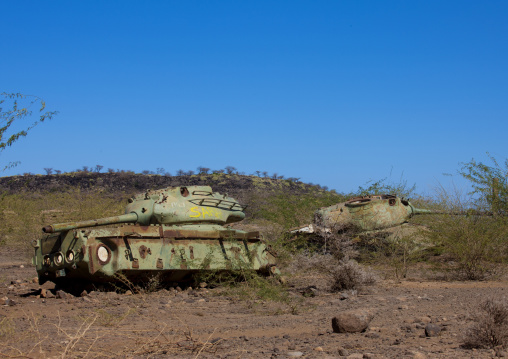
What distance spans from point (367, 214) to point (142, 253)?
7.17m

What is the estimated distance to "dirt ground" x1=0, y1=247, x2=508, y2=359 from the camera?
5.94 metres

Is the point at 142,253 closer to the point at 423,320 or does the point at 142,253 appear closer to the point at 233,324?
the point at 233,324

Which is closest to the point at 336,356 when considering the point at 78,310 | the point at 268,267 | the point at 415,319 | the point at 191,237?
the point at 415,319

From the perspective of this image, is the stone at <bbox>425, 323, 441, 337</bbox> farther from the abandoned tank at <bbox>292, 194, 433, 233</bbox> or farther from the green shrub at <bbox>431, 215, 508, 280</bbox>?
the abandoned tank at <bbox>292, 194, 433, 233</bbox>

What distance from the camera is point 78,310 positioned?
987 cm

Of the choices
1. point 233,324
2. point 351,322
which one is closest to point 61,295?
point 233,324

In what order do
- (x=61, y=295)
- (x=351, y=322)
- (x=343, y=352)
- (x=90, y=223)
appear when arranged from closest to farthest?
(x=343, y=352) → (x=351, y=322) → (x=61, y=295) → (x=90, y=223)

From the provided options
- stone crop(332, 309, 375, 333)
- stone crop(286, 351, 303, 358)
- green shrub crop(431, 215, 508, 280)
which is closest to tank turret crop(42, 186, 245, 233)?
green shrub crop(431, 215, 508, 280)

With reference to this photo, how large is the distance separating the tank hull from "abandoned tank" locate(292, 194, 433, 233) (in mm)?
3365

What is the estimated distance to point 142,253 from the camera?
11812mm

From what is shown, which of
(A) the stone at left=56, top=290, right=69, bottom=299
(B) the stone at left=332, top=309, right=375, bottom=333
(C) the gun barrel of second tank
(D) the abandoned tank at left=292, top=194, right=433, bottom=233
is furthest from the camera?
(D) the abandoned tank at left=292, top=194, right=433, bottom=233

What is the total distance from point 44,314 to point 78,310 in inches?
21.7

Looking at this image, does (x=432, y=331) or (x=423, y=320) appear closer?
(x=432, y=331)

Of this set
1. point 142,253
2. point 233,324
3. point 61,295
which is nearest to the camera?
point 233,324
